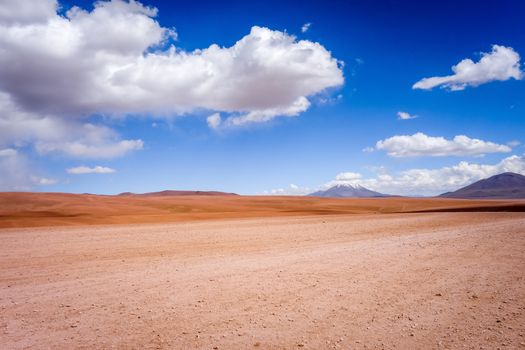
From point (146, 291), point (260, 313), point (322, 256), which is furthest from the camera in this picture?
point (322, 256)

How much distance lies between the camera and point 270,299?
7.51m

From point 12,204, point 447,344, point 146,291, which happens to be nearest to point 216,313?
point 146,291

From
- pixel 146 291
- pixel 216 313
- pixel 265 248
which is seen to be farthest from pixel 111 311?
pixel 265 248

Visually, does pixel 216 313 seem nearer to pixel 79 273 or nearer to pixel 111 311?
pixel 111 311

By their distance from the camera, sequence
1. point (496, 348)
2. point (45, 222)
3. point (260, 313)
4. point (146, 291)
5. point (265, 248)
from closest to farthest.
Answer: point (496, 348) → point (260, 313) → point (146, 291) → point (265, 248) → point (45, 222)

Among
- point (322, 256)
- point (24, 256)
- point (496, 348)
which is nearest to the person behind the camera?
point (496, 348)

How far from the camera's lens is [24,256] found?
44.4 ft

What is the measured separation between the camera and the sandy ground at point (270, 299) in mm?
5680

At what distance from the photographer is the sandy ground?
18.6 feet

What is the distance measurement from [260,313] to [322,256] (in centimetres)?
589

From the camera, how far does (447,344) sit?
17.5ft

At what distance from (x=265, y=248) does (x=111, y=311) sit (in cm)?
833

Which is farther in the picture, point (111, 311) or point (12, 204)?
point (12, 204)

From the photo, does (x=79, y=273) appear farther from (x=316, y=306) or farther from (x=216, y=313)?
(x=316, y=306)
